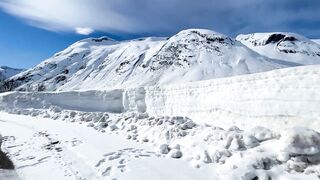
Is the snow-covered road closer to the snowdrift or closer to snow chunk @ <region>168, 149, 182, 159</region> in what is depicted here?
snow chunk @ <region>168, 149, 182, 159</region>

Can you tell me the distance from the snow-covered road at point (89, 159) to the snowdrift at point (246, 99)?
3.19 metres

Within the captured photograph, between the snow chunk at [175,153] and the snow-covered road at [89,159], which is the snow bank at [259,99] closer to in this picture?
the snow chunk at [175,153]

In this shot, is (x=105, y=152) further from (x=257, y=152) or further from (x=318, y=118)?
(x=318, y=118)

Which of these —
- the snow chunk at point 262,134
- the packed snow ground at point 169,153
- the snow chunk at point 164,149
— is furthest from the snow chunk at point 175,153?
the snow chunk at point 262,134

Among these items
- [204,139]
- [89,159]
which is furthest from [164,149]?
[89,159]

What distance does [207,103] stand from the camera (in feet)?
50.9

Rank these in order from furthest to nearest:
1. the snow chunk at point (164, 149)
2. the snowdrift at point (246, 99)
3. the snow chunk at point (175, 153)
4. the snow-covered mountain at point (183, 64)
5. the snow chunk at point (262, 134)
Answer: the snow-covered mountain at point (183, 64)
the snow chunk at point (164, 149)
the snowdrift at point (246, 99)
the snow chunk at point (175, 153)
the snow chunk at point (262, 134)

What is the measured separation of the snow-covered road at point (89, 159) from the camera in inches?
339

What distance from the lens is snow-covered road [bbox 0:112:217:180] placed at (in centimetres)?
862

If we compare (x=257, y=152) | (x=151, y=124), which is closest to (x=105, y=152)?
(x=151, y=124)

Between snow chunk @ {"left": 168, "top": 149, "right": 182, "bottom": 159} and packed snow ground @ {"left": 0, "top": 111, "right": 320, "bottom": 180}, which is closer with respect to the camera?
packed snow ground @ {"left": 0, "top": 111, "right": 320, "bottom": 180}

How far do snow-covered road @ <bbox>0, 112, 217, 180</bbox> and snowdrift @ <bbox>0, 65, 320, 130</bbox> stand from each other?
319cm

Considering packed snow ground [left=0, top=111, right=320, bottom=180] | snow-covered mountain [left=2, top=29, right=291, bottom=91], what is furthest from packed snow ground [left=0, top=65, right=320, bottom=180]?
snow-covered mountain [left=2, top=29, right=291, bottom=91]

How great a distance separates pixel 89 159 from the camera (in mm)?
10078
